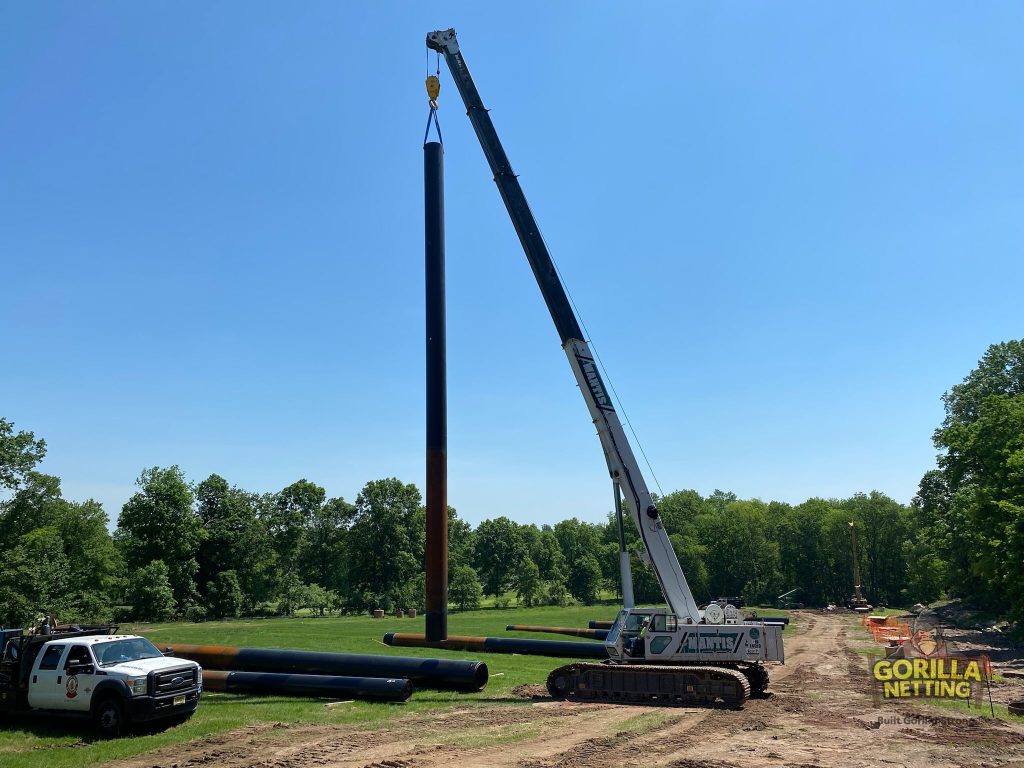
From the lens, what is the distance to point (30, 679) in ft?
48.1

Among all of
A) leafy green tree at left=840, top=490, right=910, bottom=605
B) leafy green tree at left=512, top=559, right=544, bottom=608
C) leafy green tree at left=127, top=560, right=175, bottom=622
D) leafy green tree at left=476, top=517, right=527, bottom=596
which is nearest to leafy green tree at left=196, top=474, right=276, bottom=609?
leafy green tree at left=127, top=560, right=175, bottom=622

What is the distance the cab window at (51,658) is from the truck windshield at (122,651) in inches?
31.8

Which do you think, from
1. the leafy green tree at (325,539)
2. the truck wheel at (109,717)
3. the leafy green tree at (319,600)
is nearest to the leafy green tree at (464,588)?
the leafy green tree at (319,600)

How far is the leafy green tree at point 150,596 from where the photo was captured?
191 feet

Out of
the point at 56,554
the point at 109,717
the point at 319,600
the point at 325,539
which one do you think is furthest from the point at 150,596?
the point at 109,717

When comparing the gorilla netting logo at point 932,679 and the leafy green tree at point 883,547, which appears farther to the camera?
the leafy green tree at point 883,547

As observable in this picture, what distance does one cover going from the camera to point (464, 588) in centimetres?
8225

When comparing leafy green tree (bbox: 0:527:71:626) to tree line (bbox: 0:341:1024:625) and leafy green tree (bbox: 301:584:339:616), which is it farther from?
leafy green tree (bbox: 301:584:339:616)

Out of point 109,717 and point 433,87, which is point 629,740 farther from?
point 433,87

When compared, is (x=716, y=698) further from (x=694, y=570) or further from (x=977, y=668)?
(x=694, y=570)

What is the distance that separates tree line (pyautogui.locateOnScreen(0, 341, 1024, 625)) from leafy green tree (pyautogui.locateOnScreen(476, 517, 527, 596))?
0.71 feet

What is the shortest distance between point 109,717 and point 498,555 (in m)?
94.9

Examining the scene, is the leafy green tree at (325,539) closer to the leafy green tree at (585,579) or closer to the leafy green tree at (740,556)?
the leafy green tree at (585,579)

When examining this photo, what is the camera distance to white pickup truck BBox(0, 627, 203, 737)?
13.9 metres
